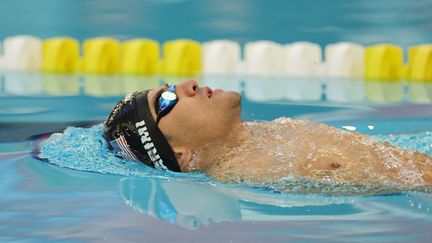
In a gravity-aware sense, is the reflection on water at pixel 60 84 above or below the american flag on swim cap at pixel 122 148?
below

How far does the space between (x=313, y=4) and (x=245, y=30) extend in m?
1.11

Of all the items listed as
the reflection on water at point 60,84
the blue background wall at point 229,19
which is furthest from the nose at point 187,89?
the blue background wall at point 229,19

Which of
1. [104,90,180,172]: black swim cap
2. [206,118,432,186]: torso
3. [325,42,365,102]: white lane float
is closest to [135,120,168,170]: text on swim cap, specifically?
[104,90,180,172]: black swim cap

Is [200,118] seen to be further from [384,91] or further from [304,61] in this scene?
[304,61]

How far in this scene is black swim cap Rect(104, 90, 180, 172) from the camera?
10.9 feet

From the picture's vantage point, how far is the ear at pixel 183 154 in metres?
3.32

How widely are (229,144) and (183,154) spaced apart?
208mm

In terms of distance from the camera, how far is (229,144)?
3295 millimetres

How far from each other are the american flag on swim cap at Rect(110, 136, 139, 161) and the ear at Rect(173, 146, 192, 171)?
235 mm

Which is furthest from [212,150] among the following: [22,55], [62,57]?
Answer: [22,55]

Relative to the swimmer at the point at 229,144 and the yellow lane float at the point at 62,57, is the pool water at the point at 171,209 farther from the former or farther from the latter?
the yellow lane float at the point at 62,57

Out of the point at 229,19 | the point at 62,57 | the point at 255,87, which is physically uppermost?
the point at 229,19

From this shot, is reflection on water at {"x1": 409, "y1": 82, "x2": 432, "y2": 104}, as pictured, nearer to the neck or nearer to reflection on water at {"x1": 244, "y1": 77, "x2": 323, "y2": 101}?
reflection on water at {"x1": 244, "y1": 77, "x2": 323, "y2": 101}

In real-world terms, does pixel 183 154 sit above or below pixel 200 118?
below
